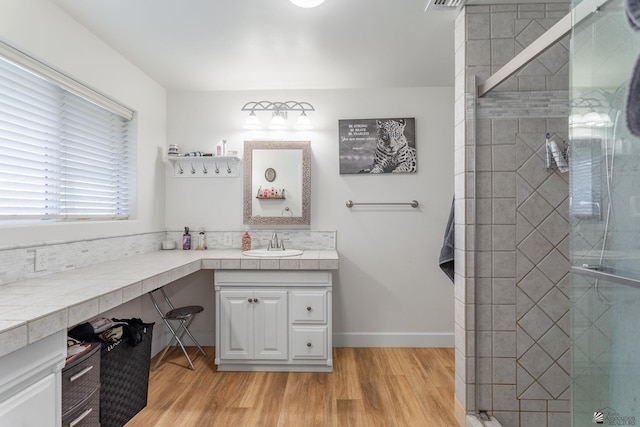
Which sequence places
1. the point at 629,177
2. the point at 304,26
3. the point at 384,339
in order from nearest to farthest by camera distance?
the point at 629,177 → the point at 304,26 → the point at 384,339

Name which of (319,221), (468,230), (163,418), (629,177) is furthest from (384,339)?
(629,177)

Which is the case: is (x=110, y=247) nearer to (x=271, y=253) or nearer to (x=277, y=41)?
(x=271, y=253)

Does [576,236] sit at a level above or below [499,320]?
Answer: above

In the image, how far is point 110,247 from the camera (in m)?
2.26

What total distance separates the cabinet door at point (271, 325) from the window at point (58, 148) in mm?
1276

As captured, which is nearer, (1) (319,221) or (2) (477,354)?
(2) (477,354)

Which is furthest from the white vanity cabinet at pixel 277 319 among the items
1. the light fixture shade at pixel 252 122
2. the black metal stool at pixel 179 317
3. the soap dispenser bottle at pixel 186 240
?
the light fixture shade at pixel 252 122

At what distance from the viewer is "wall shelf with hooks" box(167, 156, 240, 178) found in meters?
2.98

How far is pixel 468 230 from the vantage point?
71.5 inches

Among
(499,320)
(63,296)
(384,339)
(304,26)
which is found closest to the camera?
(63,296)

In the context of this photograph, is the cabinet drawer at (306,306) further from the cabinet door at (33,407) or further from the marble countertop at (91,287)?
the cabinet door at (33,407)

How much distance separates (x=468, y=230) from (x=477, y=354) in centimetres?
68

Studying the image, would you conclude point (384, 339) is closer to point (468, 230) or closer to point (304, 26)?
point (468, 230)

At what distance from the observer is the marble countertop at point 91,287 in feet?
3.46
